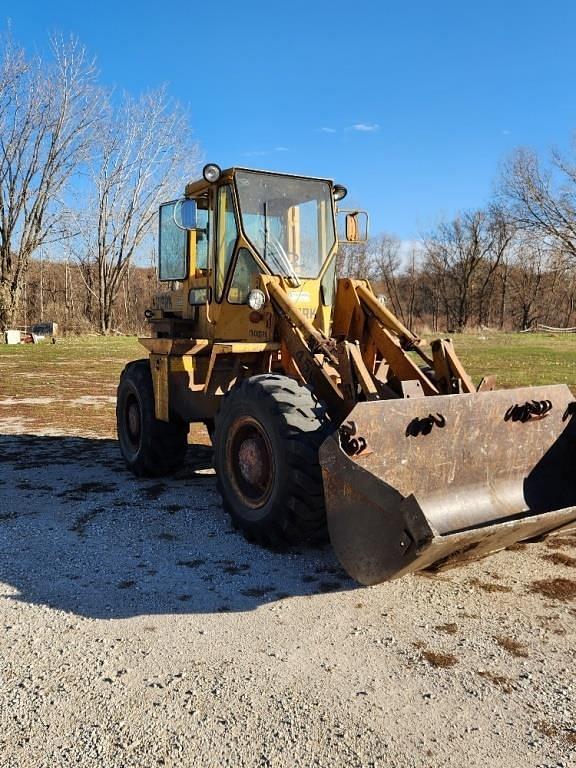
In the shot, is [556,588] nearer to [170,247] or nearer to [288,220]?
[288,220]

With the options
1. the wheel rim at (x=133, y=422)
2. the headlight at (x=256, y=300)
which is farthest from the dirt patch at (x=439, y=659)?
the wheel rim at (x=133, y=422)

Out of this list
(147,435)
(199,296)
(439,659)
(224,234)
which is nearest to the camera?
(439,659)

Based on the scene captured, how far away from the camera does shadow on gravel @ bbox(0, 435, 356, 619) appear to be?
167 inches

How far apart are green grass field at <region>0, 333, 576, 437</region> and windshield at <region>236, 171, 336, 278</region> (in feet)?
15.6

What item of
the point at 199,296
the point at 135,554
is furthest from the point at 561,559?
the point at 199,296

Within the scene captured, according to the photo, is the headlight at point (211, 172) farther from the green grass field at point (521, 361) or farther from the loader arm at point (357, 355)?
the green grass field at point (521, 361)

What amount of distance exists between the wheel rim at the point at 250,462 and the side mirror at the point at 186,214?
2037 mm

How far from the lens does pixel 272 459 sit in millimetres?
4875

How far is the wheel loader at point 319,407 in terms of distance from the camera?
4.07 metres

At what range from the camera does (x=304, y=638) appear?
3.74 m

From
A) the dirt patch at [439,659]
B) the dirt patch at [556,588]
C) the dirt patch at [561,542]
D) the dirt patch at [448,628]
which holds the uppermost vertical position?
the dirt patch at [561,542]

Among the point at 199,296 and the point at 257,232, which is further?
the point at 199,296

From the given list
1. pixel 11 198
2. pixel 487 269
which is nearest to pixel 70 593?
pixel 11 198

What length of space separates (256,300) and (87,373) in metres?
13.3
